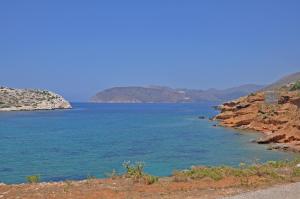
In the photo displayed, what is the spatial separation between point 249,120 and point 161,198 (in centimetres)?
6894

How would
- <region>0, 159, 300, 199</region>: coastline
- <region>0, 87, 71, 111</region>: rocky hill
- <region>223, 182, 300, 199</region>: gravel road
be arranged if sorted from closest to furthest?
<region>223, 182, 300, 199</region>: gravel road → <region>0, 159, 300, 199</region>: coastline → <region>0, 87, 71, 111</region>: rocky hill

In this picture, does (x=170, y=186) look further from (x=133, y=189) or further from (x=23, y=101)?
(x=23, y=101)

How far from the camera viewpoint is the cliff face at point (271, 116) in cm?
5381

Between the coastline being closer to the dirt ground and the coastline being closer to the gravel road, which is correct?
the dirt ground

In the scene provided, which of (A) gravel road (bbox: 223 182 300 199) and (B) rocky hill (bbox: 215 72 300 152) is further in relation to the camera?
(B) rocky hill (bbox: 215 72 300 152)

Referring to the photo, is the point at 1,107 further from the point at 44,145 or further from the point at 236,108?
the point at 44,145

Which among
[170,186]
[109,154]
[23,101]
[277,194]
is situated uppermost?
[23,101]

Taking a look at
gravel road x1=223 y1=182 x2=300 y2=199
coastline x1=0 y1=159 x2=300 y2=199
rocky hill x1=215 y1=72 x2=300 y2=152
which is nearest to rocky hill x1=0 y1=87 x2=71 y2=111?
rocky hill x1=215 y1=72 x2=300 y2=152

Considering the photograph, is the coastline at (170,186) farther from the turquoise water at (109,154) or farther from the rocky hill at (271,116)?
the rocky hill at (271,116)

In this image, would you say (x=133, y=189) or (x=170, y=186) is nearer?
(x=133, y=189)

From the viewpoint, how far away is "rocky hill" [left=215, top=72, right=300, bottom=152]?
53.7 metres

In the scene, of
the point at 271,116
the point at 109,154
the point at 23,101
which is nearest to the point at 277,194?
the point at 109,154

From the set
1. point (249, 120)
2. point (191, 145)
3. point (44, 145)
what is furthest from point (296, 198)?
point (249, 120)

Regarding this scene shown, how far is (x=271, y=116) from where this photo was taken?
241 ft
